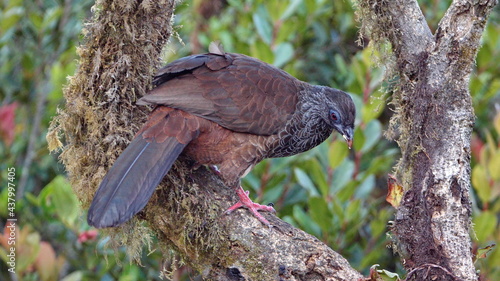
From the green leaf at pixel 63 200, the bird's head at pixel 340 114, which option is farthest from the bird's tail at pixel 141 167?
the green leaf at pixel 63 200

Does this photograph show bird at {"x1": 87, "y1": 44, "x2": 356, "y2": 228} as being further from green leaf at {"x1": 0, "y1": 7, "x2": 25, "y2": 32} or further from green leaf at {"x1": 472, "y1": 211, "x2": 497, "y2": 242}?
green leaf at {"x1": 0, "y1": 7, "x2": 25, "y2": 32}

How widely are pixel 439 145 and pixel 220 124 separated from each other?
45.1 inches

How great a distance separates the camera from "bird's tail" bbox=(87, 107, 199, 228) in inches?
102

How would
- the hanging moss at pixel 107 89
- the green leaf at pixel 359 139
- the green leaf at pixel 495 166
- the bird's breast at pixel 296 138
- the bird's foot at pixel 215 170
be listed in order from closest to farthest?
the hanging moss at pixel 107 89, the bird's foot at pixel 215 170, the bird's breast at pixel 296 138, the green leaf at pixel 495 166, the green leaf at pixel 359 139

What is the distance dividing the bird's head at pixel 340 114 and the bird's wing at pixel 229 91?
242 mm

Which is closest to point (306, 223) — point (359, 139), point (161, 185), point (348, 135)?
point (359, 139)

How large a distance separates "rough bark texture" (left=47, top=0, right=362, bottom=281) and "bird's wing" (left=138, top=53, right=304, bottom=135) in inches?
6.1

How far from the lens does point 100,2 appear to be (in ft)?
9.27

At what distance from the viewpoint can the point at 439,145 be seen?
2.66 metres

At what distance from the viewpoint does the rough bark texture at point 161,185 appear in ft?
9.04

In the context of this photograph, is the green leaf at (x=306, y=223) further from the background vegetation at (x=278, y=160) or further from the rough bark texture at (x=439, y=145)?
the rough bark texture at (x=439, y=145)

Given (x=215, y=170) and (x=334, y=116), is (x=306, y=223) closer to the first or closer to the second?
(x=334, y=116)

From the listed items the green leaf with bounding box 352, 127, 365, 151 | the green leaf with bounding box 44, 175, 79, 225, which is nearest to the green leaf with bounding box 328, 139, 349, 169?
the green leaf with bounding box 352, 127, 365, 151

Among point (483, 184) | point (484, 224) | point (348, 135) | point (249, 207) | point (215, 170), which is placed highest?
point (483, 184)
